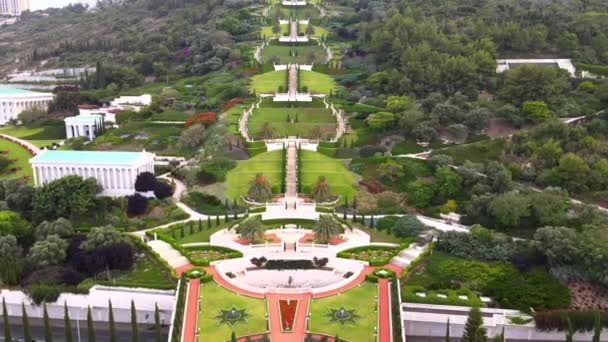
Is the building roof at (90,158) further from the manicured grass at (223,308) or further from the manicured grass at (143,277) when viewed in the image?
the manicured grass at (223,308)

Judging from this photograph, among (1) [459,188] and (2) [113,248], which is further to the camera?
(1) [459,188]

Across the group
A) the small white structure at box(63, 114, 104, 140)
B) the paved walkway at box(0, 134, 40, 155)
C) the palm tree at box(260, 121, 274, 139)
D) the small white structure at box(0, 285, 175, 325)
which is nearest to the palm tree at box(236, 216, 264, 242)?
the small white structure at box(0, 285, 175, 325)

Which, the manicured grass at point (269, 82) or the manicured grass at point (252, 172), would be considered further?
the manicured grass at point (269, 82)

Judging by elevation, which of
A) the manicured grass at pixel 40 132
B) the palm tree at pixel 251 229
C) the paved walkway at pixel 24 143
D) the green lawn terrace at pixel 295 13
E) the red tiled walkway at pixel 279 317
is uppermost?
the green lawn terrace at pixel 295 13

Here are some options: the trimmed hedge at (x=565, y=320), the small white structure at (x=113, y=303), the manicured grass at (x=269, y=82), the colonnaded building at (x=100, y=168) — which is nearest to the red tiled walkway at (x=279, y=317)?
the small white structure at (x=113, y=303)

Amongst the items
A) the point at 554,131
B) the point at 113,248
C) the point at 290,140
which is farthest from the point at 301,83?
the point at 113,248

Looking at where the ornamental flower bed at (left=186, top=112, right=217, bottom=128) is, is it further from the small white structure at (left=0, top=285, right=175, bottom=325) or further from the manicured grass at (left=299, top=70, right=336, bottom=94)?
the small white structure at (left=0, top=285, right=175, bottom=325)

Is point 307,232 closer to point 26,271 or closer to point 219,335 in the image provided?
point 219,335
